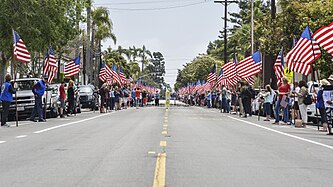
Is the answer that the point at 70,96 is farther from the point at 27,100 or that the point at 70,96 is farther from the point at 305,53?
the point at 305,53

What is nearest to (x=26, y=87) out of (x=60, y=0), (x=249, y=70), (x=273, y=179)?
(x=60, y=0)

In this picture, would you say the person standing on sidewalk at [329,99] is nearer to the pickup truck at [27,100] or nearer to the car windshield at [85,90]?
the pickup truck at [27,100]

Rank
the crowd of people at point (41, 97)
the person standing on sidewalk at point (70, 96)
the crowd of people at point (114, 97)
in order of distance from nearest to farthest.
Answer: the crowd of people at point (41, 97) → the person standing on sidewalk at point (70, 96) → the crowd of people at point (114, 97)

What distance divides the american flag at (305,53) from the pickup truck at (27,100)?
36.2ft

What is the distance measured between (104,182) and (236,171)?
92.2 inches

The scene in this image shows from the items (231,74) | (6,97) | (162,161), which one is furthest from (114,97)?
(162,161)

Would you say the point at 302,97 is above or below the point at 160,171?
above

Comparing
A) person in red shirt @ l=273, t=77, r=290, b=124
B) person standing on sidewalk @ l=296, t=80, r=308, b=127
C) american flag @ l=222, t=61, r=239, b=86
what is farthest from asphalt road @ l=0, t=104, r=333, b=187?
american flag @ l=222, t=61, r=239, b=86

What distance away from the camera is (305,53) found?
23.1m

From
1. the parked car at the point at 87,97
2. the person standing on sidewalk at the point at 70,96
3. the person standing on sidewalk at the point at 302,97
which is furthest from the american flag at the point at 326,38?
the parked car at the point at 87,97

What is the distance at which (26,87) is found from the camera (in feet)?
92.1

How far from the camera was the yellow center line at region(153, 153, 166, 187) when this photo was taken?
824 cm

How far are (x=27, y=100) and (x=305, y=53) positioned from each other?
12.5 m

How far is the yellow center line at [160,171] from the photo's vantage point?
8242mm
